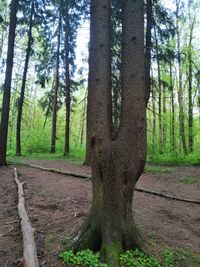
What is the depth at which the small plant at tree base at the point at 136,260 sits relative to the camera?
10.4 feet

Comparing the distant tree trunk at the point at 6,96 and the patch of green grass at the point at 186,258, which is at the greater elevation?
the distant tree trunk at the point at 6,96

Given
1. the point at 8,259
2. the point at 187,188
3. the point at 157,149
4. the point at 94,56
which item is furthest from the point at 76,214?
the point at 157,149

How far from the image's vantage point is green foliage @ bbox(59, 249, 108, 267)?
3169 millimetres

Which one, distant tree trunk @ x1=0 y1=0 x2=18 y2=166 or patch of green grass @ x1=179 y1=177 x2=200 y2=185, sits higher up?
distant tree trunk @ x1=0 y1=0 x2=18 y2=166

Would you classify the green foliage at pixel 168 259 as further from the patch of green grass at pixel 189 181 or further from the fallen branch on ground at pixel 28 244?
the patch of green grass at pixel 189 181

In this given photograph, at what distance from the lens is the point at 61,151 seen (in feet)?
69.9

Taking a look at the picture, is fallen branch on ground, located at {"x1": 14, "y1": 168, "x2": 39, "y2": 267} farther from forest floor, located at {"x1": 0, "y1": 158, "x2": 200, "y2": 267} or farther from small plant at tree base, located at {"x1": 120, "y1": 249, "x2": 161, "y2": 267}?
small plant at tree base, located at {"x1": 120, "y1": 249, "x2": 161, "y2": 267}

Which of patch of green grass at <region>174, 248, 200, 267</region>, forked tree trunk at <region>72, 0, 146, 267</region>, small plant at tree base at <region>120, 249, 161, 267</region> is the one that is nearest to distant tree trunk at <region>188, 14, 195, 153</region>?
patch of green grass at <region>174, 248, 200, 267</region>

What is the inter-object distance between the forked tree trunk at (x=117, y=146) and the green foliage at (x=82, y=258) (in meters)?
0.10

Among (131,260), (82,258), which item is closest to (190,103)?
(131,260)

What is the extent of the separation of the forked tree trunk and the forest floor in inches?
21.6

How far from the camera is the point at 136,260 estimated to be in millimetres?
3242

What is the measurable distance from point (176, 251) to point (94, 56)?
3.00m

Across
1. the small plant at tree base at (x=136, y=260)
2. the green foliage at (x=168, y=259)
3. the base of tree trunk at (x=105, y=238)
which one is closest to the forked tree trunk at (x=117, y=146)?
the base of tree trunk at (x=105, y=238)
